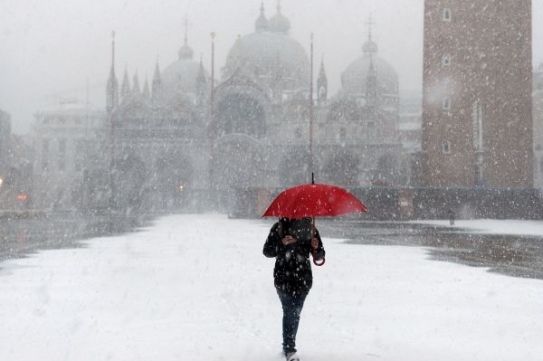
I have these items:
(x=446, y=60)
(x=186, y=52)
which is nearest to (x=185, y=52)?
(x=186, y=52)

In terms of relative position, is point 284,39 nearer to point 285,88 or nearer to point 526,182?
point 285,88

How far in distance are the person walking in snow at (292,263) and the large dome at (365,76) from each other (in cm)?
7437

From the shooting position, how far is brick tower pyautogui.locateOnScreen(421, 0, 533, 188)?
4581 cm

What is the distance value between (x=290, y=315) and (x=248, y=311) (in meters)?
2.75

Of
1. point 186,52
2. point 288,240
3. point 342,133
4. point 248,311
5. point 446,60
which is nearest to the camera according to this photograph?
point 288,240

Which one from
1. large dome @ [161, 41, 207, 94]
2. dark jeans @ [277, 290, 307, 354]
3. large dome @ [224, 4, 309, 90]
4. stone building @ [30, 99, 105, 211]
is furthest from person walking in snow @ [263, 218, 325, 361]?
large dome @ [161, 41, 207, 94]

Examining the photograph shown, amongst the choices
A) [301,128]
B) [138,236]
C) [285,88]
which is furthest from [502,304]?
[285,88]

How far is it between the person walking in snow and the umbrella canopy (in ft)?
0.86

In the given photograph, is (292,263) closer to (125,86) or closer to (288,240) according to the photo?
(288,240)

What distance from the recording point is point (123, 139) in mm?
65500

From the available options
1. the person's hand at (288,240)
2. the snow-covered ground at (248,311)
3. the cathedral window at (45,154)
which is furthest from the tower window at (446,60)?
the cathedral window at (45,154)

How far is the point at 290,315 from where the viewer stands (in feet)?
22.3

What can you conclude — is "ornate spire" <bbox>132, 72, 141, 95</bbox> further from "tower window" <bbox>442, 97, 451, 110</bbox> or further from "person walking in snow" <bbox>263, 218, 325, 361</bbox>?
"person walking in snow" <bbox>263, 218, 325, 361</bbox>

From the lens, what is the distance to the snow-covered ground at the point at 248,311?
23.6 feet
